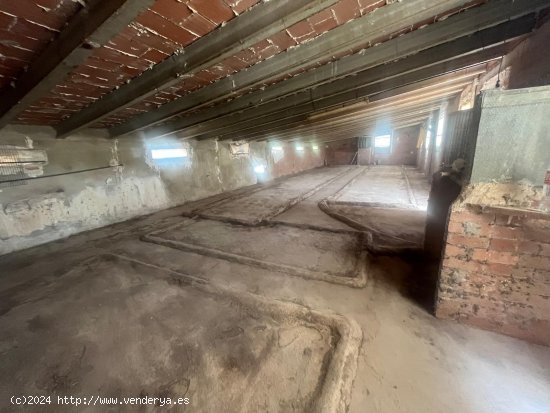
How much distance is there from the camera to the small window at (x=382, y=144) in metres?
14.4

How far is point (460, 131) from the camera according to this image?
1870 mm

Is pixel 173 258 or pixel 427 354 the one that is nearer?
pixel 427 354

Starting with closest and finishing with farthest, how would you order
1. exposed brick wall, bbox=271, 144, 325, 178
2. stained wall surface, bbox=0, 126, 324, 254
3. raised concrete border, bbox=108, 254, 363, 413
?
raised concrete border, bbox=108, 254, 363, 413, stained wall surface, bbox=0, 126, 324, 254, exposed brick wall, bbox=271, 144, 325, 178

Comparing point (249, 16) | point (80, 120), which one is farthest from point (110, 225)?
point (249, 16)

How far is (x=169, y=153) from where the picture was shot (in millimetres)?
5137

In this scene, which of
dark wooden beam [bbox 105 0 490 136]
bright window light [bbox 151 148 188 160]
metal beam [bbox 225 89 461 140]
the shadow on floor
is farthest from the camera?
A: metal beam [bbox 225 89 461 140]

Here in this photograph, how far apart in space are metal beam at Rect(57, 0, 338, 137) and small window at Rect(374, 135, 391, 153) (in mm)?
14887

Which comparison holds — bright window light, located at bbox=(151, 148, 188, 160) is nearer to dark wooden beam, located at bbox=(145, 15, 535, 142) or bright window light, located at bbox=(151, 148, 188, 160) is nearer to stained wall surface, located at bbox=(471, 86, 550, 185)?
dark wooden beam, located at bbox=(145, 15, 535, 142)

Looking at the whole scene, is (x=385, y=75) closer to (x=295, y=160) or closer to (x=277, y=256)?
(x=277, y=256)

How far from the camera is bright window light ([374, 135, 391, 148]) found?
14.4 metres

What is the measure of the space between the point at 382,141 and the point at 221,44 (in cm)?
1508

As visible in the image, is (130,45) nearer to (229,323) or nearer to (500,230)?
(229,323)

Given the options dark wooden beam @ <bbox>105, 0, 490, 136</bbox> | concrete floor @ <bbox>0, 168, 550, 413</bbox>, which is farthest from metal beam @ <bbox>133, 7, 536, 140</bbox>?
concrete floor @ <bbox>0, 168, 550, 413</bbox>

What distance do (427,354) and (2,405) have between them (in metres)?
2.30
